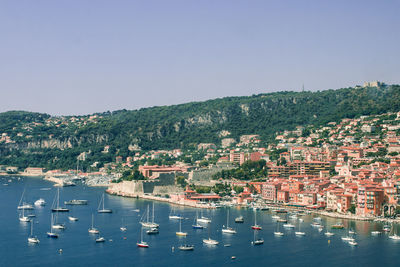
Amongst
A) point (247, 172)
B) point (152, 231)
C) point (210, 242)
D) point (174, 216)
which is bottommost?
point (210, 242)

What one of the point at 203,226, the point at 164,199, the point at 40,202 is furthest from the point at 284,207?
the point at 40,202

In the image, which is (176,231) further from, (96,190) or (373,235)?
(96,190)

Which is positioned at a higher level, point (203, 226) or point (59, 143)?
point (59, 143)

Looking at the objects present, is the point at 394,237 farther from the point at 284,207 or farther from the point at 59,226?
the point at 59,226

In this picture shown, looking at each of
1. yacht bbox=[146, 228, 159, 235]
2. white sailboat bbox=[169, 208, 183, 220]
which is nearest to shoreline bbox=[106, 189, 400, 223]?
white sailboat bbox=[169, 208, 183, 220]

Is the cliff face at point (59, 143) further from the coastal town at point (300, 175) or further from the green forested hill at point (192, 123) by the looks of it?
the coastal town at point (300, 175)

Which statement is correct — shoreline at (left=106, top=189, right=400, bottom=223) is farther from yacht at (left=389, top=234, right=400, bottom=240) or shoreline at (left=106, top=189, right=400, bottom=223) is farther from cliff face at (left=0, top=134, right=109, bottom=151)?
cliff face at (left=0, top=134, right=109, bottom=151)

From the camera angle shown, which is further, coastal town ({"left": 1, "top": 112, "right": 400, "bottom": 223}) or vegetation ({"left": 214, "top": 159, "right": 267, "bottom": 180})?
vegetation ({"left": 214, "top": 159, "right": 267, "bottom": 180})
